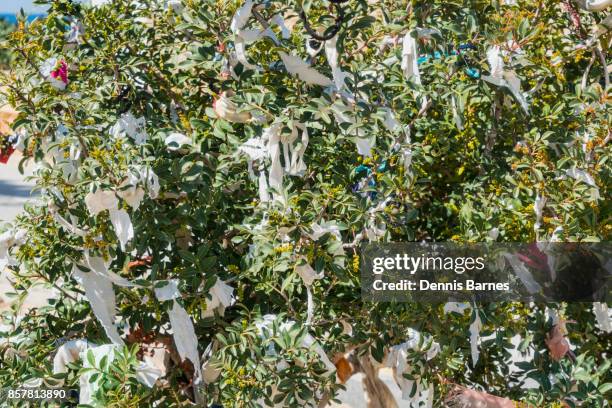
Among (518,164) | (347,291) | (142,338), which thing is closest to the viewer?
(518,164)

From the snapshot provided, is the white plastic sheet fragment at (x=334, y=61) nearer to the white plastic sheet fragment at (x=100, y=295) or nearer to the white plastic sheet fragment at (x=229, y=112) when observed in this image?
the white plastic sheet fragment at (x=229, y=112)

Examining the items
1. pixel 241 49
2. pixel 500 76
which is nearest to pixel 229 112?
pixel 241 49

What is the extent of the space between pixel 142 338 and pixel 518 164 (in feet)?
4.36

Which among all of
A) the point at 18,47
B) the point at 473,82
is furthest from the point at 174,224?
the point at 473,82

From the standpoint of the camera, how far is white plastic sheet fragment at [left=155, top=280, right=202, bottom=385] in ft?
7.39

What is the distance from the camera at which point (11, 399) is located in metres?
2.48

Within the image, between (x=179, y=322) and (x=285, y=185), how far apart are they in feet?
1.59

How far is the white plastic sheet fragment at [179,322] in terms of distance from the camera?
2.25 m

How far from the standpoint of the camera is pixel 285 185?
2328 mm

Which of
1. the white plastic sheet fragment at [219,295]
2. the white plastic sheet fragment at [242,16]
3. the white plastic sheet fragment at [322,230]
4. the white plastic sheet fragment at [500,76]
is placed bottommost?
the white plastic sheet fragment at [219,295]

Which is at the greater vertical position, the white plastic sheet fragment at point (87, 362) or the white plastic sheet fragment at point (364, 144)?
the white plastic sheet fragment at point (364, 144)

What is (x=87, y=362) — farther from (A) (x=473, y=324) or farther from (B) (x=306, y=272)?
(A) (x=473, y=324)

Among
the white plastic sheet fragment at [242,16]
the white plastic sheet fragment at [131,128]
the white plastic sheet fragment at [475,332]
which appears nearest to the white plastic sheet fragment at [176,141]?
the white plastic sheet fragment at [131,128]

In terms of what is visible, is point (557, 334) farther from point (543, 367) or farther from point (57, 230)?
point (57, 230)
